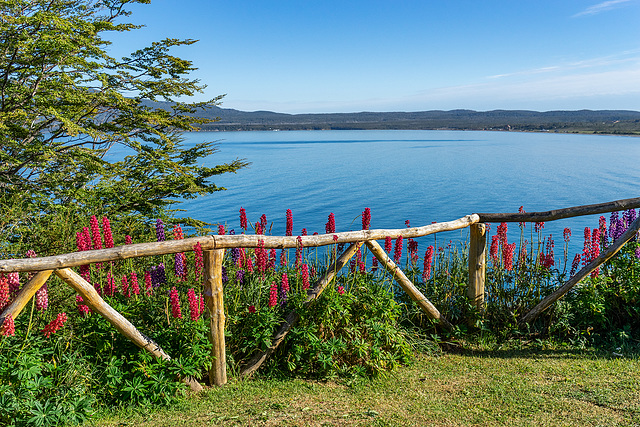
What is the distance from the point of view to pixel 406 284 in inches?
202

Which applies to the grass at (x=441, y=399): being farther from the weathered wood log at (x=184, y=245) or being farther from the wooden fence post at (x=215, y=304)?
the weathered wood log at (x=184, y=245)

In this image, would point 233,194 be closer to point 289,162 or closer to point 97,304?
point 289,162

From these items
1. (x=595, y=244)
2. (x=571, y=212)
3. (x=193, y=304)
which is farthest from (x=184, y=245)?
(x=595, y=244)

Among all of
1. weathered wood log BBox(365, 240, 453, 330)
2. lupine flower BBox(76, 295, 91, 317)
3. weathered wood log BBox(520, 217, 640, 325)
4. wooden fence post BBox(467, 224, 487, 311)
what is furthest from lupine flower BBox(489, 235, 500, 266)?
lupine flower BBox(76, 295, 91, 317)

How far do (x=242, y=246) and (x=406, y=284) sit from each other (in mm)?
2018

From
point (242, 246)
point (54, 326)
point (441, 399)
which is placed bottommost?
point (441, 399)

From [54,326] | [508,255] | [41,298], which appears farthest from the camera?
[508,255]

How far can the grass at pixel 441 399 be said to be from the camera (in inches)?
142

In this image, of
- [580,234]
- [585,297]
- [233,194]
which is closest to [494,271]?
[585,297]

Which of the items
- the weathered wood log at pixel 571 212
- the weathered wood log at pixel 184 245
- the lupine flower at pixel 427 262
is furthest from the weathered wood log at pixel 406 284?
the weathered wood log at pixel 571 212

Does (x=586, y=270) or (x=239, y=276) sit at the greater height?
(x=239, y=276)

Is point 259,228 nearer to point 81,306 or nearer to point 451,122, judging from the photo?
point 81,306

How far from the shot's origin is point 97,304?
143 inches

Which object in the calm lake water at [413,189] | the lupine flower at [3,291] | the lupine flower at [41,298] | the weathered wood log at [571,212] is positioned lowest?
the calm lake water at [413,189]
